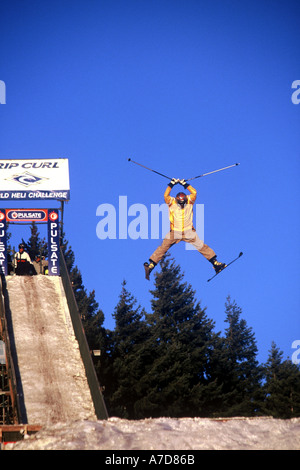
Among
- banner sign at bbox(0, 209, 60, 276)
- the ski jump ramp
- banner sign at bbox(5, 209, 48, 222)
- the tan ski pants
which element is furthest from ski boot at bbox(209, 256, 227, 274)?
banner sign at bbox(5, 209, 48, 222)

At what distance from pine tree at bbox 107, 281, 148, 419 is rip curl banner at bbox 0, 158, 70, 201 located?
35.8 ft

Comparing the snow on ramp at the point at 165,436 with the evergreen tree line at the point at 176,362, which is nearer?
the snow on ramp at the point at 165,436

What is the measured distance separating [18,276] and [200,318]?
25.8 m

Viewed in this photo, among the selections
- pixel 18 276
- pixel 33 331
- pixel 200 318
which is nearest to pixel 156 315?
pixel 200 318

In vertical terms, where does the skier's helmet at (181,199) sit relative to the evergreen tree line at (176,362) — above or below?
above

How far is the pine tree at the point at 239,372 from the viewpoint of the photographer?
41.7 m

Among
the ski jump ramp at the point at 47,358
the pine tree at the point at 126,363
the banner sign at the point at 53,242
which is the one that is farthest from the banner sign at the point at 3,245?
the pine tree at the point at 126,363

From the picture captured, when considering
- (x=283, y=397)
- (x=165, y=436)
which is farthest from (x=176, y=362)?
(x=165, y=436)

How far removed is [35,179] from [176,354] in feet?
47.8

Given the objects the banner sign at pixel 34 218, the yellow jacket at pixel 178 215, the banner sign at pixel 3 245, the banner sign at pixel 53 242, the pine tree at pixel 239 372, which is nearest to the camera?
the yellow jacket at pixel 178 215

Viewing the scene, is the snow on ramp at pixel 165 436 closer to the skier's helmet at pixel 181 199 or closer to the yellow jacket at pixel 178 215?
the yellow jacket at pixel 178 215

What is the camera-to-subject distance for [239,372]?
1847 inches

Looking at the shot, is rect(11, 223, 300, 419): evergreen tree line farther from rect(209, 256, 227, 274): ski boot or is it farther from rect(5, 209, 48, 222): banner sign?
rect(209, 256, 227, 274): ski boot

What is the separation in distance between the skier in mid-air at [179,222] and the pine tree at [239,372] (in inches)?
914
